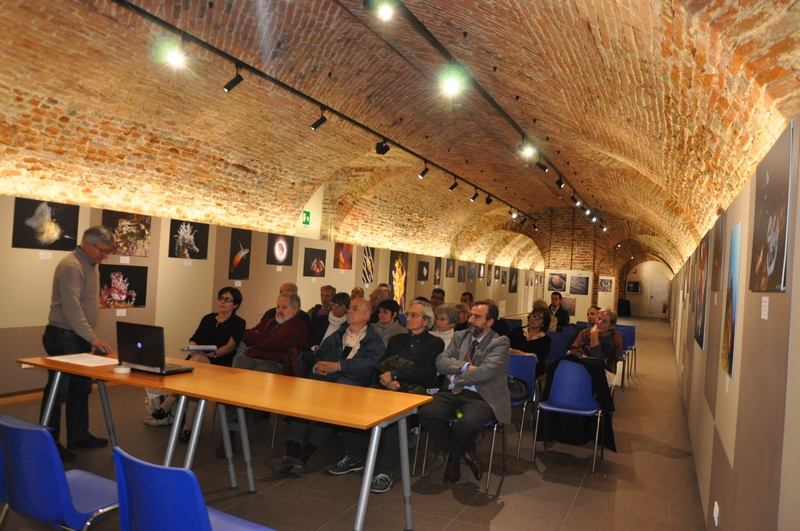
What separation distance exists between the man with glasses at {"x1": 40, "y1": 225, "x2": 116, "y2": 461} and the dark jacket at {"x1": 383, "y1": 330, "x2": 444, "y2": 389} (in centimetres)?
236

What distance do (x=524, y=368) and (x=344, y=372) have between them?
195 centimetres

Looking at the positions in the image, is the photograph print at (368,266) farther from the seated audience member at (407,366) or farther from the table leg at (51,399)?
the table leg at (51,399)

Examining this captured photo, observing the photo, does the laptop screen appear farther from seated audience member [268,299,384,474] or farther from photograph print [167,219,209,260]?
photograph print [167,219,209,260]

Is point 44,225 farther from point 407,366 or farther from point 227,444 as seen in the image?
point 407,366

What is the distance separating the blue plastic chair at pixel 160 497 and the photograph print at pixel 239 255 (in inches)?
305

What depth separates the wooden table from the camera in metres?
3.26

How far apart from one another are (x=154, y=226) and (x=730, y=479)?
→ 7584 millimetres

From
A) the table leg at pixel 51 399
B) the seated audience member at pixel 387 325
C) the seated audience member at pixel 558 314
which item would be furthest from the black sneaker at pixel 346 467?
the seated audience member at pixel 558 314

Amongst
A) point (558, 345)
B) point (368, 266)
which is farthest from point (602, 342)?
point (368, 266)

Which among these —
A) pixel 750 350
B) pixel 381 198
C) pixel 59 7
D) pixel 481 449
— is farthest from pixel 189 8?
pixel 381 198

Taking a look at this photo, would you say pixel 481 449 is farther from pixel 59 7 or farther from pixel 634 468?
pixel 59 7

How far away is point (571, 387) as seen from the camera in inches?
218

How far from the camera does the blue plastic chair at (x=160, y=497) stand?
6.61ft

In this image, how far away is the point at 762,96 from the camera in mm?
3230
